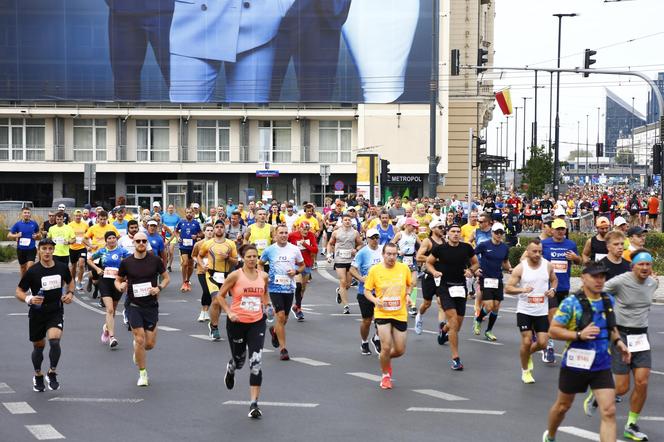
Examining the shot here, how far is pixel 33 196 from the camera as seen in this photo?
6331 centimetres

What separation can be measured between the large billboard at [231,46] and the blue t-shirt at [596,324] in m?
55.0

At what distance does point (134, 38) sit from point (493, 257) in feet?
169

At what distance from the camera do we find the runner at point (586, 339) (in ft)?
26.7

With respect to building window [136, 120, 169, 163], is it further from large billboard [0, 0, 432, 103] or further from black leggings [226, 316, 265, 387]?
black leggings [226, 316, 265, 387]

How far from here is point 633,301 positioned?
9711 mm

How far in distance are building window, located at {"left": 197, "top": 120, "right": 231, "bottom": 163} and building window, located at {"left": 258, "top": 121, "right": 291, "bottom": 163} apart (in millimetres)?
1990

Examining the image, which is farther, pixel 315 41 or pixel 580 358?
pixel 315 41

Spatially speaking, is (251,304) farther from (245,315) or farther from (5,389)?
(5,389)

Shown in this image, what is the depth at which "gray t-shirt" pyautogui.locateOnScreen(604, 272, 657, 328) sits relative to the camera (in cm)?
970

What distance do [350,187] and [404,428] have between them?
2148 inches

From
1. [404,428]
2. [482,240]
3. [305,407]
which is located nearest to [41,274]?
[305,407]

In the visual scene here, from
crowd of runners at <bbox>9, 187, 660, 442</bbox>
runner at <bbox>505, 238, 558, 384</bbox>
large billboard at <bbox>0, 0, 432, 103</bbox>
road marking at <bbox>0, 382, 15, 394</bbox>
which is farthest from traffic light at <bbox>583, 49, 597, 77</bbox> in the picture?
large billboard at <bbox>0, 0, 432, 103</bbox>

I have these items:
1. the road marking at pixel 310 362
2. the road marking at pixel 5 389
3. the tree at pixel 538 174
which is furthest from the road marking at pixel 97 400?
the tree at pixel 538 174

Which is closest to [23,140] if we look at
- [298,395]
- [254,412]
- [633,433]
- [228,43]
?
[228,43]
